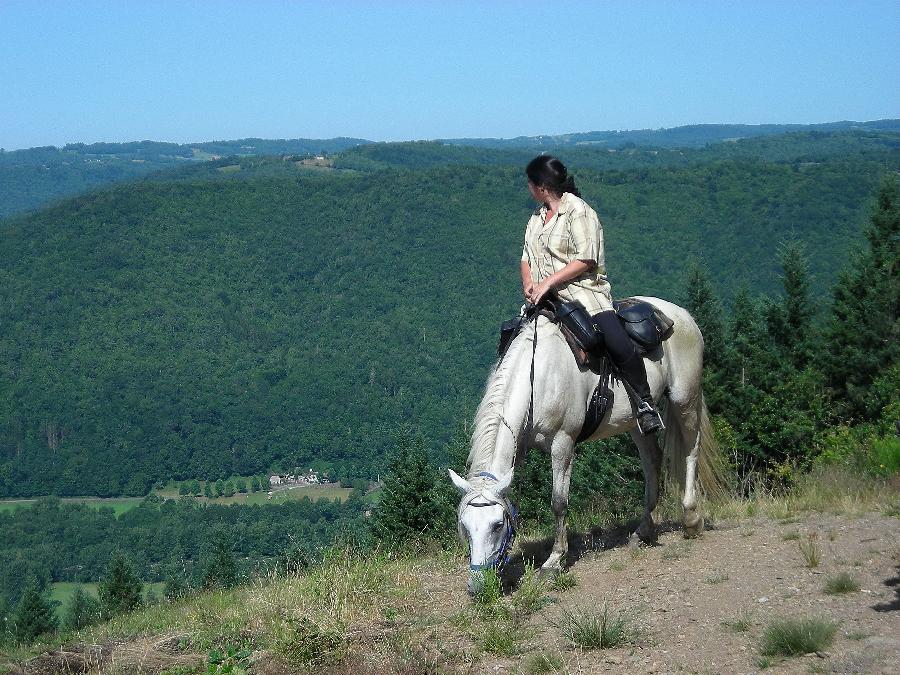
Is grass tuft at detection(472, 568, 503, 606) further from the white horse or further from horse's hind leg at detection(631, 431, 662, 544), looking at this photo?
horse's hind leg at detection(631, 431, 662, 544)

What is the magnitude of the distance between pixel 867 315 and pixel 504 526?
28667 mm

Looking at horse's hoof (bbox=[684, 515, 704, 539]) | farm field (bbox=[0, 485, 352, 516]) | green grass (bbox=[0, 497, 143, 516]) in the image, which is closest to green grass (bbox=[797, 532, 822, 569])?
horse's hoof (bbox=[684, 515, 704, 539])

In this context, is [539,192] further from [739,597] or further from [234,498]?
[234,498]

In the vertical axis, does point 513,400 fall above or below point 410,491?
above

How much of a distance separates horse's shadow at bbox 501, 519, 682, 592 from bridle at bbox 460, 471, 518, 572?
1.78 ft

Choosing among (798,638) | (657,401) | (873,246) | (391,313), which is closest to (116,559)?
(873,246)

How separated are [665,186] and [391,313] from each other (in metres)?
55.4

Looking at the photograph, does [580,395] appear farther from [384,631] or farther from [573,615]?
[384,631]

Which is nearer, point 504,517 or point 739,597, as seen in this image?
point 739,597

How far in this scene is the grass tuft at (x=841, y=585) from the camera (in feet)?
17.4

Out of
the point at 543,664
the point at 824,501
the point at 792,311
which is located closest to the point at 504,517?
the point at 543,664

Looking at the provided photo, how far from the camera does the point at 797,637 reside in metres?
4.56

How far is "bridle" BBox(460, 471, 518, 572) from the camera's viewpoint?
231 inches

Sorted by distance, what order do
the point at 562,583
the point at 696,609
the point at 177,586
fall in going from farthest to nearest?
1. the point at 177,586
2. the point at 562,583
3. the point at 696,609
